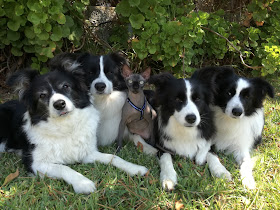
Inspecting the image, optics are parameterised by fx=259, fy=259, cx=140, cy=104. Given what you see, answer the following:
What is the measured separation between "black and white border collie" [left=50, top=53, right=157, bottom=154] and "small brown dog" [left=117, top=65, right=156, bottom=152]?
0.42ft

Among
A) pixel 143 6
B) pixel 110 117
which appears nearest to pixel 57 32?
pixel 143 6

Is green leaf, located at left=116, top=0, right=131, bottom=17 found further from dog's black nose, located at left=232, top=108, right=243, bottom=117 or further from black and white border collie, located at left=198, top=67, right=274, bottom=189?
dog's black nose, located at left=232, top=108, right=243, bottom=117

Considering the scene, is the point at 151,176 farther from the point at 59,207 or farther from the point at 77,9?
the point at 77,9

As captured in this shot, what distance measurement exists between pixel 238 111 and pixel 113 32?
3.99 metres

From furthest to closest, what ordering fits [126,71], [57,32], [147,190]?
[57,32]
[126,71]
[147,190]

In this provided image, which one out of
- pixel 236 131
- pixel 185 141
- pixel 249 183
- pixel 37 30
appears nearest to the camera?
pixel 249 183

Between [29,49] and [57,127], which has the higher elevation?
[57,127]

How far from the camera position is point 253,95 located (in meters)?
3.08

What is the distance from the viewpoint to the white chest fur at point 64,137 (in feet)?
9.28

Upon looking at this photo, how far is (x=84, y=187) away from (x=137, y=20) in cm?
322

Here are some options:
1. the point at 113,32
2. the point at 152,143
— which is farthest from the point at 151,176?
the point at 113,32

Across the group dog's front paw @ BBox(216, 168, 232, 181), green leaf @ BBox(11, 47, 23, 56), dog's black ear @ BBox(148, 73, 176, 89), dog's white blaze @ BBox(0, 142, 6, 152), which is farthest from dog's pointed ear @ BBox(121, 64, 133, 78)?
green leaf @ BBox(11, 47, 23, 56)

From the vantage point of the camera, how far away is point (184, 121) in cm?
272

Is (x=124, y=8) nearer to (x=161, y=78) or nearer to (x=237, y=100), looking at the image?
(x=161, y=78)
